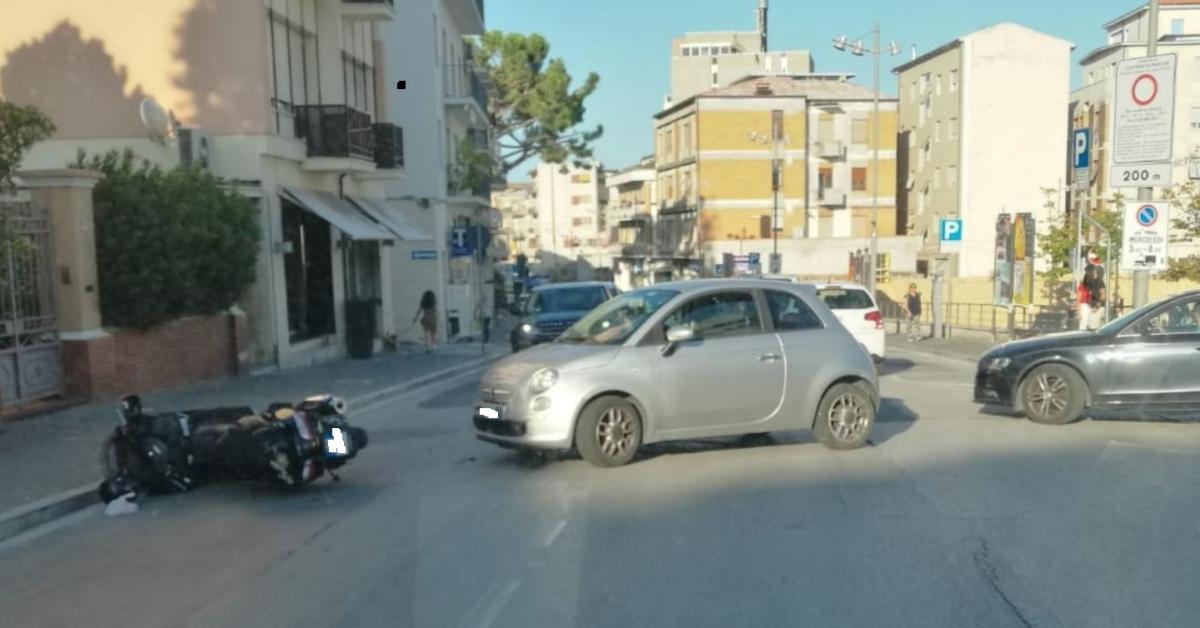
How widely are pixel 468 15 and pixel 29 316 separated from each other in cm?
3223

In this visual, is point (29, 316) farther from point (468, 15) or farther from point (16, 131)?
point (468, 15)

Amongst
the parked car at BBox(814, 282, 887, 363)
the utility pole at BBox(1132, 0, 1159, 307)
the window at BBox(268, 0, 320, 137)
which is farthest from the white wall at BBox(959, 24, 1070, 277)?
the window at BBox(268, 0, 320, 137)

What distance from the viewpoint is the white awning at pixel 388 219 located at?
2717cm

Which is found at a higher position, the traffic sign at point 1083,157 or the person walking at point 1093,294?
the traffic sign at point 1083,157

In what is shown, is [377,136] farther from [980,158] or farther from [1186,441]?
[980,158]

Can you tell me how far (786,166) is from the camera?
68375mm

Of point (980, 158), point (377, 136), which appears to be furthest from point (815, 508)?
point (980, 158)

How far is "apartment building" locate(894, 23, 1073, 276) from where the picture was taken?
60.0 m

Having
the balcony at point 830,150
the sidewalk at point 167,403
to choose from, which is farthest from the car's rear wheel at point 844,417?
the balcony at point 830,150

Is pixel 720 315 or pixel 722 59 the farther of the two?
pixel 722 59

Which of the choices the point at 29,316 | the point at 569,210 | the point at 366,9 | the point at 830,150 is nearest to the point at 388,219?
the point at 366,9

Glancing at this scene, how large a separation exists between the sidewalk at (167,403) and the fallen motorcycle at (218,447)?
0.73 metres

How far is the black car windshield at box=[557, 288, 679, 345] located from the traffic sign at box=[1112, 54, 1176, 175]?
33.3 ft

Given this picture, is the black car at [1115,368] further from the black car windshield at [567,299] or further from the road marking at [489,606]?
the black car windshield at [567,299]
